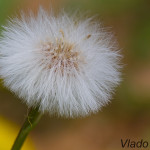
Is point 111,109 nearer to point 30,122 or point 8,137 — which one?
point 8,137

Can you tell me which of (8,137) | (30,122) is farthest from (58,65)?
(8,137)

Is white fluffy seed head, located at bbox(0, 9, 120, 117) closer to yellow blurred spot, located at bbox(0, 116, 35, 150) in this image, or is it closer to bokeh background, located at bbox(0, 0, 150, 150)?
yellow blurred spot, located at bbox(0, 116, 35, 150)

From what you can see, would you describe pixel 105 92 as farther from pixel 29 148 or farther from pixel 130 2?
pixel 130 2

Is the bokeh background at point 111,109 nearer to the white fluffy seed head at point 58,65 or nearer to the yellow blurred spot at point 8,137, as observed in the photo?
the yellow blurred spot at point 8,137

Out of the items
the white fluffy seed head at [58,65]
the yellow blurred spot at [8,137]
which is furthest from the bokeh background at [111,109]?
the white fluffy seed head at [58,65]

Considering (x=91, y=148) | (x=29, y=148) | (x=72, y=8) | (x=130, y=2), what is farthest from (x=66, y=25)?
(x=130, y=2)
